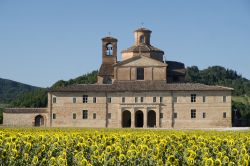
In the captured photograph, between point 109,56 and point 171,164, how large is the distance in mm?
54883

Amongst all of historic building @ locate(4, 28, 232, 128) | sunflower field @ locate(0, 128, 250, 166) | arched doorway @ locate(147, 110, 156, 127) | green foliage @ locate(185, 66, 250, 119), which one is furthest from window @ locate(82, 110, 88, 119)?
green foliage @ locate(185, 66, 250, 119)

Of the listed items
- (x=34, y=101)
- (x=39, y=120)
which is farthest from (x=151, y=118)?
(x=34, y=101)

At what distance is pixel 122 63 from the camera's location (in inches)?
2434

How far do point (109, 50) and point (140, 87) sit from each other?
10513 millimetres

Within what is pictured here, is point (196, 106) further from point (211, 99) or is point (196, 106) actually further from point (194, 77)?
point (194, 77)

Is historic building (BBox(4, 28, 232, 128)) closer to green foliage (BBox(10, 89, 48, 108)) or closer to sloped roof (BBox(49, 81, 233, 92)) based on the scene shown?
sloped roof (BBox(49, 81, 233, 92))

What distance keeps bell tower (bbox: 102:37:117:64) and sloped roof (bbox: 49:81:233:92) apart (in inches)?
258

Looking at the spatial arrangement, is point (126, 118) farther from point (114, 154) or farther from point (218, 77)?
point (218, 77)

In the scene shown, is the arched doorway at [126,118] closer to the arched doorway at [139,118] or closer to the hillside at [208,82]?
the arched doorway at [139,118]

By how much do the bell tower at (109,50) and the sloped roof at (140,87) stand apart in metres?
6.56

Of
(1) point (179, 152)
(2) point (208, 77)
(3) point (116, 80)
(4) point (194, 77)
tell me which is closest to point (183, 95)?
(3) point (116, 80)

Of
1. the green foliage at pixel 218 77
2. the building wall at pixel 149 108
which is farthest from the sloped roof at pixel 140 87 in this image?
the green foliage at pixel 218 77

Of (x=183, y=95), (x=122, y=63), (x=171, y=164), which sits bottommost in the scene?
(x=171, y=164)

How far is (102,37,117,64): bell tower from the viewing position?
66688mm
